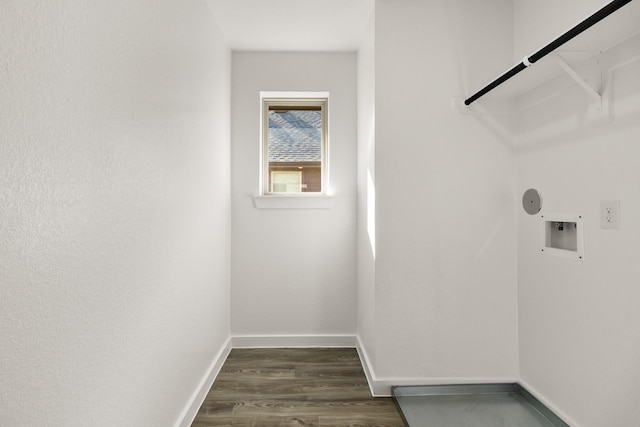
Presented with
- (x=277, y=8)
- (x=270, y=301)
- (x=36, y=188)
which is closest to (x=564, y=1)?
(x=277, y=8)

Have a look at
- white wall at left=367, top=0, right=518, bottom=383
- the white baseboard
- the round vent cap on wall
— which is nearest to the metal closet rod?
white wall at left=367, top=0, right=518, bottom=383

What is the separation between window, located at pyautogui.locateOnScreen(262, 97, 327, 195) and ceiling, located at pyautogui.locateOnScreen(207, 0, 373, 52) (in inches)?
17.1

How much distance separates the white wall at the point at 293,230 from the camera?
9.52 ft

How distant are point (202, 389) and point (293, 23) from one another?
237 cm

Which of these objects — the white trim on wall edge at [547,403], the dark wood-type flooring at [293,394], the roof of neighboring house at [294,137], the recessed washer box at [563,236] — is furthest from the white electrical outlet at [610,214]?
the roof of neighboring house at [294,137]

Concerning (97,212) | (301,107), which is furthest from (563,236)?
(301,107)

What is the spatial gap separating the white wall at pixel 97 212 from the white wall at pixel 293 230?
3.22 feet

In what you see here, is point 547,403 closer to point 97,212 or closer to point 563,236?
point 563,236

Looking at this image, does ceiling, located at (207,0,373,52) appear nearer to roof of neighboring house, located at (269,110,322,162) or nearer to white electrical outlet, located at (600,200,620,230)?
roof of neighboring house, located at (269,110,322,162)

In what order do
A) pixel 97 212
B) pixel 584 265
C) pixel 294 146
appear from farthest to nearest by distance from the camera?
pixel 294 146, pixel 584 265, pixel 97 212

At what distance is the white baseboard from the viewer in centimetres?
289

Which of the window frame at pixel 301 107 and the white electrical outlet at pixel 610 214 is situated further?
the window frame at pixel 301 107

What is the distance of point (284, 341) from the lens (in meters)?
2.90

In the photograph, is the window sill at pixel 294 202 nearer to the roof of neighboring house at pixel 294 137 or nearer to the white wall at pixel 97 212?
the roof of neighboring house at pixel 294 137
